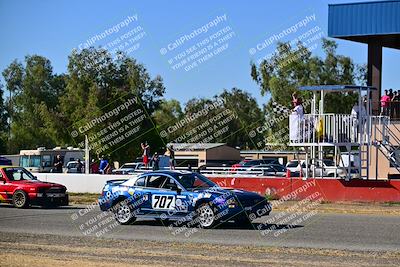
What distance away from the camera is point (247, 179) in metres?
31.4

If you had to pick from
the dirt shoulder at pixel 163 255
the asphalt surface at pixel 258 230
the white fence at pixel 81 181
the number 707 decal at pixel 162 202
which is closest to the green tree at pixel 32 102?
the white fence at pixel 81 181

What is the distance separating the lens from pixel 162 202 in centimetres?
2041

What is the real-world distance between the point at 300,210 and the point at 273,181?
17.4 ft

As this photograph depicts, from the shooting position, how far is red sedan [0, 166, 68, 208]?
26484 mm

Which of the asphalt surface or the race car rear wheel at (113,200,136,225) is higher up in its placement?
the race car rear wheel at (113,200,136,225)

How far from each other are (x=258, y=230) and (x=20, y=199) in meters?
10.5

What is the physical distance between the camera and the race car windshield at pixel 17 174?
2723 cm

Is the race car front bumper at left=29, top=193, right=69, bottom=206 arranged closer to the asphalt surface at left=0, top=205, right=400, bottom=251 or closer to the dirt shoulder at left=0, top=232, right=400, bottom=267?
the asphalt surface at left=0, top=205, right=400, bottom=251

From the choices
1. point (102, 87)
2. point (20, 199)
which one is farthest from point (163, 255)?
point (102, 87)

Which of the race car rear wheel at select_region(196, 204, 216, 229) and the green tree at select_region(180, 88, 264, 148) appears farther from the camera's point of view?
the green tree at select_region(180, 88, 264, 148)

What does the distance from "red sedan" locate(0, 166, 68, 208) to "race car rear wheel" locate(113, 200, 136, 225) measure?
6.35m

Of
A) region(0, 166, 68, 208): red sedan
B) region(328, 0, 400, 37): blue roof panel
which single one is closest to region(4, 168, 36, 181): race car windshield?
region(0, 166, 68, 208): red sedan

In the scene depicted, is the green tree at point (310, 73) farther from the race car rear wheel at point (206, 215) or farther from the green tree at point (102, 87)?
the race car rear wheel at point (206, 215)

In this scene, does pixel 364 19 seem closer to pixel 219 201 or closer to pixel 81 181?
pixel 81 181
